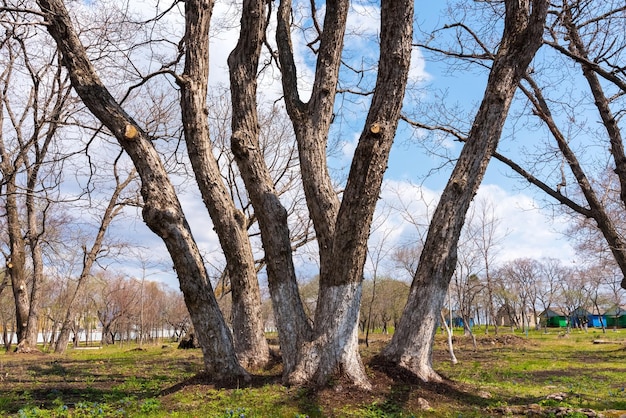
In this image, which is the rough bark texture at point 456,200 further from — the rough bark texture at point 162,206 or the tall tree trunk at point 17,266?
the tall tree trunk at point 17,266

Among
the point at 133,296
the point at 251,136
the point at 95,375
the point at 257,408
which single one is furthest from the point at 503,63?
the point at 133,296

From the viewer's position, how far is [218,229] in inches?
246

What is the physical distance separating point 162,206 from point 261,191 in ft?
3.91

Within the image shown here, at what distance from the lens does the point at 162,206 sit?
5.11m

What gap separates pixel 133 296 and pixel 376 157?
160 feet

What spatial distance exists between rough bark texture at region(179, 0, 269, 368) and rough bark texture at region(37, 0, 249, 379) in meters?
0.69

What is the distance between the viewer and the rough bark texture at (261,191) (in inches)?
212

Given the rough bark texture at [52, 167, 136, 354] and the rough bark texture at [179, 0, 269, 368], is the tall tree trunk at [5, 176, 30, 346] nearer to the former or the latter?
the rough bark texture at [52, 167, 136, 354]

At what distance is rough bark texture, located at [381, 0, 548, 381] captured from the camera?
5.34m

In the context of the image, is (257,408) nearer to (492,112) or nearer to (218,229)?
(218,229)

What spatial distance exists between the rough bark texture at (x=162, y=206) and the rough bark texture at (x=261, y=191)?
0.71 metres

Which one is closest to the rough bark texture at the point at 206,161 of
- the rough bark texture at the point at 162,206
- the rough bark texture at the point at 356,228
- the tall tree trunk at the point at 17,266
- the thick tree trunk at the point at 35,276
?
the rough bark texture at the point at 162,206

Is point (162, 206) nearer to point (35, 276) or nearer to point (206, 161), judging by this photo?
point (206, 161)

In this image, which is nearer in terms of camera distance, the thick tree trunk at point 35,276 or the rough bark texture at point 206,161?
the rough bark texture at point 206,161
